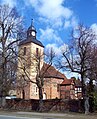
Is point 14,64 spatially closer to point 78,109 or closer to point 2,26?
point 2,26

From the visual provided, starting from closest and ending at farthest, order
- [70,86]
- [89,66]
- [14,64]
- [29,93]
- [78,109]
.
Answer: [89,66] → [78,109] → [14,64] → [29,93] → [70,86]

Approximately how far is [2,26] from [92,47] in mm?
15256

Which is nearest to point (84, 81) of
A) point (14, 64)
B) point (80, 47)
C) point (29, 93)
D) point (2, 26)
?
point (80, 47)

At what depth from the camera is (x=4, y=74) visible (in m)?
42.9

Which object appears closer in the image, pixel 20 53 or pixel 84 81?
pixel 84 81

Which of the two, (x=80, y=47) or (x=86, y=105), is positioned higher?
(x=80, y=47)

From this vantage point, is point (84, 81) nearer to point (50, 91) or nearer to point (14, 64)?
point (14, 64)

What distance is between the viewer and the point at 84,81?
120ft

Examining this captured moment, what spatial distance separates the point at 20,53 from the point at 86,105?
1438cm

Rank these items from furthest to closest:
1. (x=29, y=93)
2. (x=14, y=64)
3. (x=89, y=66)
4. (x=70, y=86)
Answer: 1. (x=70, y=86)
2. (x=29, y=93)
3. (x=14, y=64)
4. (x=89, y=66)


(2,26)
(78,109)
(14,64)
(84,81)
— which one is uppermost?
(2,26)

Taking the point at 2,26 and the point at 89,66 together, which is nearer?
the point at 89,66

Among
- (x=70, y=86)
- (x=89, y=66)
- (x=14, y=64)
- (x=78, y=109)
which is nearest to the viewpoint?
(x=89, y=66)

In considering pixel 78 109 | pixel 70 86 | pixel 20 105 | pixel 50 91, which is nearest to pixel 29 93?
pixel 50 91
